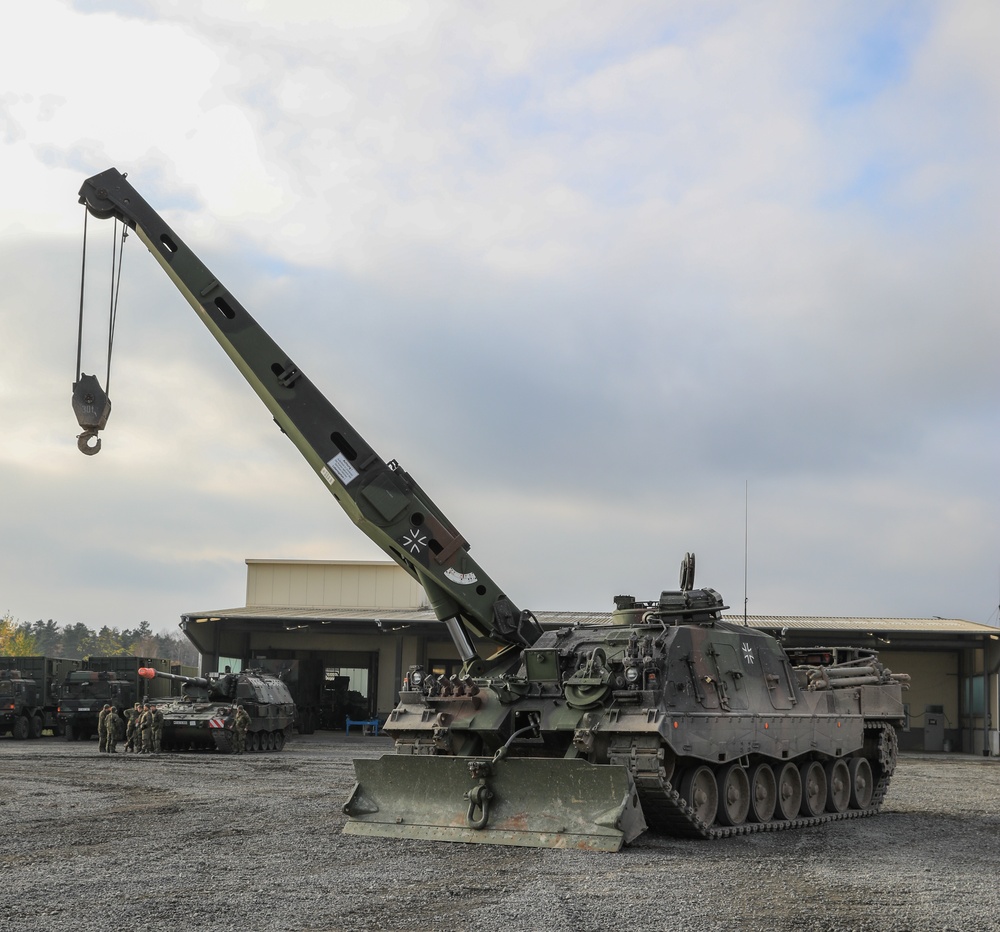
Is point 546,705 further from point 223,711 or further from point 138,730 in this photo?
point 138,730

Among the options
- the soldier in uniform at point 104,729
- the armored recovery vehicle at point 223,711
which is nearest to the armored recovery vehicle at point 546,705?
the armored recovery vehicle at point 223,711

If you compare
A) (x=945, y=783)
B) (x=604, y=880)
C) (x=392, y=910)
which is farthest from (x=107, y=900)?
(x=945, y=783)

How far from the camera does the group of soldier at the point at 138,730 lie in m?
28.9

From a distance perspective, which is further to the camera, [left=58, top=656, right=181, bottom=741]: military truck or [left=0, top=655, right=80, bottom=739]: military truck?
[left=0, top=655, right=80, bottom=739]: military truck

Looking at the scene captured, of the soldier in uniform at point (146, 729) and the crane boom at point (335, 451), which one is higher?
the crane boom at point (335, 451)

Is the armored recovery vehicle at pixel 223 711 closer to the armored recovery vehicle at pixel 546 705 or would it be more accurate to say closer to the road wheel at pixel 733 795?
the armored recovery vehicle at pixel 546 705

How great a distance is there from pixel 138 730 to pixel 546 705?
17.7 m

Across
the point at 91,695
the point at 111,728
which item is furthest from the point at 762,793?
the point at 91,695

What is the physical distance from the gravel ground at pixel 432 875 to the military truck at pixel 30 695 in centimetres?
2076

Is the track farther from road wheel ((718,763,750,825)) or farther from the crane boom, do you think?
the crane boom

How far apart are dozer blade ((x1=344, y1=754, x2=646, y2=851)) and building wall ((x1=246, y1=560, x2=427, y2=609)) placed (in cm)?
3466

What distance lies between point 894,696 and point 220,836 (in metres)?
10.7

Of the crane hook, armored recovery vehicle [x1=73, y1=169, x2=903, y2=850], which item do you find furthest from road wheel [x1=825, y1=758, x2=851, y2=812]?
the crane hook

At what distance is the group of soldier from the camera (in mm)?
28875
